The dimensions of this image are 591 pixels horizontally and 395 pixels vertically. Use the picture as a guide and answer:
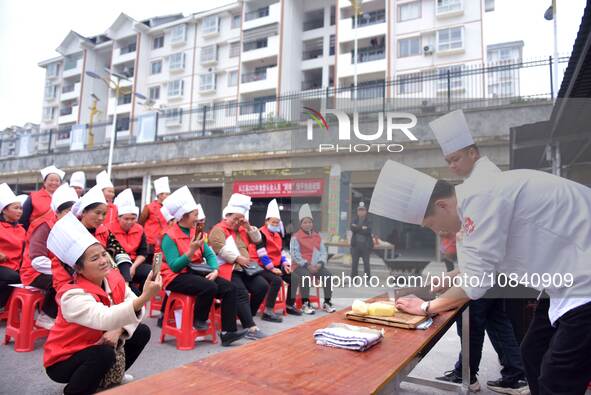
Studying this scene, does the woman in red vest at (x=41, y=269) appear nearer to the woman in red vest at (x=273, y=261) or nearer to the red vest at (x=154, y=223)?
the red vest at (x=154, y=223)

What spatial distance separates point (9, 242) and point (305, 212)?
11.0ft

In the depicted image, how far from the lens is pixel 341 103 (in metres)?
11.1

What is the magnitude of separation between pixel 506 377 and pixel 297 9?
2581 centimetres

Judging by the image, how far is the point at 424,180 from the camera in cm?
229

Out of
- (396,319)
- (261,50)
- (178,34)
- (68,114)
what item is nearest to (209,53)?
(178,34)

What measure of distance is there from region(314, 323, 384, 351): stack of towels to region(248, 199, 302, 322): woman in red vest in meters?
3.06

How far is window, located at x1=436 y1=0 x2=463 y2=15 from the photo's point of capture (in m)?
19.0

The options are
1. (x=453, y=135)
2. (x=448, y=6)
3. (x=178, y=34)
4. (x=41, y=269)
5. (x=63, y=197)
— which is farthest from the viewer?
(x=178, y=34)

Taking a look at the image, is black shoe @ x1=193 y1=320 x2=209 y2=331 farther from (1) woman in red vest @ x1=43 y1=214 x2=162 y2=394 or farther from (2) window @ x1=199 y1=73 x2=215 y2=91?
(2) window @ x1=199 y1=73 x2=215 y2=91

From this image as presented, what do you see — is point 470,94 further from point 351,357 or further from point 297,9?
point 297,9

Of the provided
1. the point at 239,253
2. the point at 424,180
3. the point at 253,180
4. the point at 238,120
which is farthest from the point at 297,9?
the point at 424,180

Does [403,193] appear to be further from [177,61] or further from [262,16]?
[177,61]

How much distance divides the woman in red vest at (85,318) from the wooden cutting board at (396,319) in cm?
102

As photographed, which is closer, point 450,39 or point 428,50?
point 450,39
